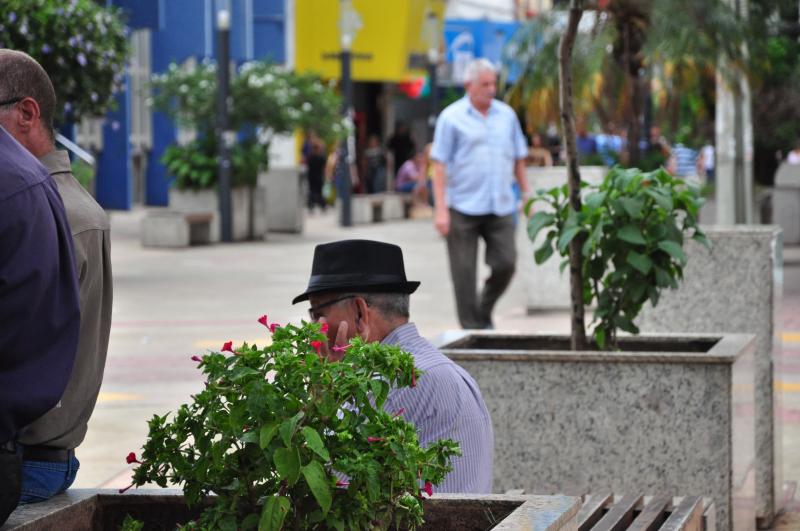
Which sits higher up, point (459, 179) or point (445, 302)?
point (459, 179)

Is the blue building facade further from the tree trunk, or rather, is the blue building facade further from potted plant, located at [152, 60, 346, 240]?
the tree trunk

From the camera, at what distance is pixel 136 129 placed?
36750 millimetres

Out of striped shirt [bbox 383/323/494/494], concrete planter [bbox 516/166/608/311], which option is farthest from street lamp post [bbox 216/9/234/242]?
striped shirt [bbox 383/323/494/494]

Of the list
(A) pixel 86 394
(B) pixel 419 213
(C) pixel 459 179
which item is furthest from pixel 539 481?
(B) pixel 419 213

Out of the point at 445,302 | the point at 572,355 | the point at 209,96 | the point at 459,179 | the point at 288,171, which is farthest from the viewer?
the point at 288,171

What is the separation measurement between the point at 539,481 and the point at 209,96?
20.5 metres

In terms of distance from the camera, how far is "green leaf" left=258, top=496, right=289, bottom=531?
277 cm

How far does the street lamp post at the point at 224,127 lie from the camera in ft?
80.6

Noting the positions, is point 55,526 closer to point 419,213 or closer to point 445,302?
point 445,302

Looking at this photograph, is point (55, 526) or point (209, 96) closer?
point (55, 526)

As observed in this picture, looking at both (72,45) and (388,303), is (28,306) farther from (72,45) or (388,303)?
(72,45)

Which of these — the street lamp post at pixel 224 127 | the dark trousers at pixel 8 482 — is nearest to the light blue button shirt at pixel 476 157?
the dark trousers at pixel 8 482

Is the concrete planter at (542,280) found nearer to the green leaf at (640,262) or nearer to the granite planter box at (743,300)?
the granite planter box at (743,300)

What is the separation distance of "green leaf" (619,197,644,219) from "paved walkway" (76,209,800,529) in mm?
1432
